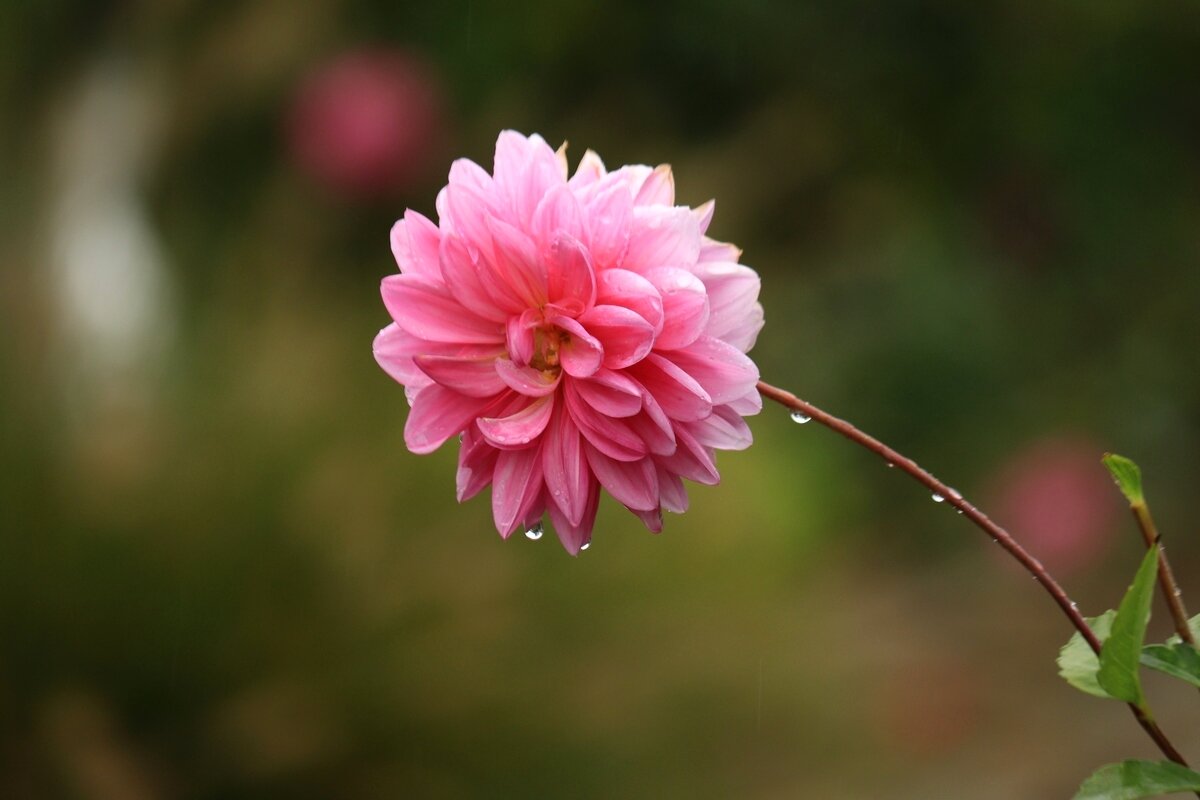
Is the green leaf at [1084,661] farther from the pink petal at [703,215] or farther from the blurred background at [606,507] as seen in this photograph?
the blurred background at [606,507]

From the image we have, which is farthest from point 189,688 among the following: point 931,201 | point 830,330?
point 931,201

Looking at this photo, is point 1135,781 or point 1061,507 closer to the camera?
point 1135,781

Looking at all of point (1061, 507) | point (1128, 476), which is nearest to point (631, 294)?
point (1128, 476)

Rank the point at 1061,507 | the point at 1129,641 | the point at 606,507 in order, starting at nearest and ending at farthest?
the point at 1129,641 → the point at 606,507 → the point at 1061,507

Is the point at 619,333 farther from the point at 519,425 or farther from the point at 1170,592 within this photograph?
the point at 1170,592

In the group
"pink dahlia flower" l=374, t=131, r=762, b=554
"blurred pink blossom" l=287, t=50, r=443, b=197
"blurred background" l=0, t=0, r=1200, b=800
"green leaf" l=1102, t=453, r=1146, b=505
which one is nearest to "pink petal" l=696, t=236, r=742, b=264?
"pink dahlia flower" l=374, t=131, r=762, b=554

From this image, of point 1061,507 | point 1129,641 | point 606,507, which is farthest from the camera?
point 1061,507

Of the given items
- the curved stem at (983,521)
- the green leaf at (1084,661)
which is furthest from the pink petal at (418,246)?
the green leaf at (1084,661)
